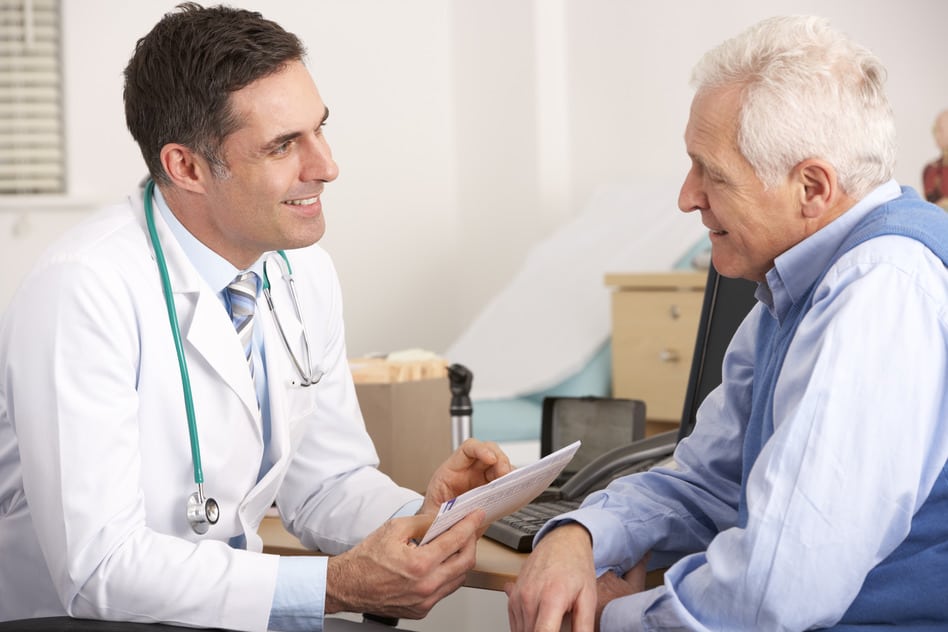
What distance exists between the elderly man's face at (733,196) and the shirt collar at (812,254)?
0.03 metres

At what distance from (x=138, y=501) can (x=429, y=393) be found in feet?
2.22

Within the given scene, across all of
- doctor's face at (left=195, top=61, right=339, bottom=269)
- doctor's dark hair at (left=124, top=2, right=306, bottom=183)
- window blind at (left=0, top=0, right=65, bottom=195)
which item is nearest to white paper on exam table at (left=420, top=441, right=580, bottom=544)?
doctor's face at (left=195, top=61, right=339, bottom=269)

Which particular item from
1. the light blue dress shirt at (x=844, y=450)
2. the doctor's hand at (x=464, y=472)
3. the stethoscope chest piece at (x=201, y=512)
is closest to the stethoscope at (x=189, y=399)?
the stethoscope chest piece at (x=201, y=512)

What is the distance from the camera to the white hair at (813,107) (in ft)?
3.95

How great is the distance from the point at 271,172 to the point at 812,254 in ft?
2.57

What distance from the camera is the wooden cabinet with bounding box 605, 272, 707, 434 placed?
12.5 feet

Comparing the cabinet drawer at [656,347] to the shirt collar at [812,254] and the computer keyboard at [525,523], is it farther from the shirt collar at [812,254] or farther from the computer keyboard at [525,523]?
the shirt collar at [812,254]

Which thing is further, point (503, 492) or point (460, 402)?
point (460, 402)

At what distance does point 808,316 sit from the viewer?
1.17 m

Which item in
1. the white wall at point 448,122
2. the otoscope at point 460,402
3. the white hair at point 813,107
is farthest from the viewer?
the white wall at point 448,122

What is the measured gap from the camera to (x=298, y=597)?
1.46m

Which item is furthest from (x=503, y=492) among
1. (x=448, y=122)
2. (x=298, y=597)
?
(x=448, y=122)

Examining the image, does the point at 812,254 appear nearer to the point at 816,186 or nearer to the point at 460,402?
the point at 816,186

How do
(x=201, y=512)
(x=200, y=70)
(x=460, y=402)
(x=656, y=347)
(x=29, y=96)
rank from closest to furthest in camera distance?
(x=201, y=512) < (x=200, y=70) < (x=460, y=402) < (x=656, y=347) < (x=29, y=96)
